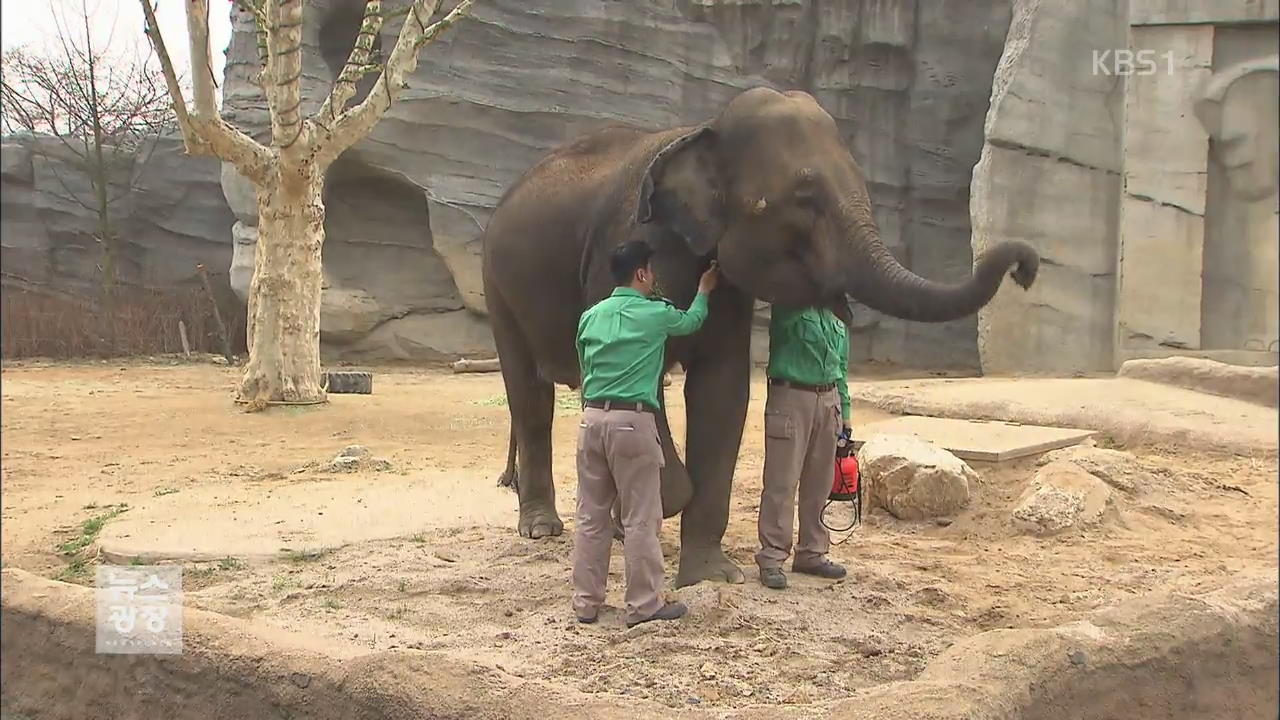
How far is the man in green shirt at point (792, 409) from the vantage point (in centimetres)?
345

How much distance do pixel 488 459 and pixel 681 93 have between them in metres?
A: 8.10

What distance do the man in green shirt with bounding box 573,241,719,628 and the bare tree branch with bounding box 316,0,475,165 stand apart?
542 cm

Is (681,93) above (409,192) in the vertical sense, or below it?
above

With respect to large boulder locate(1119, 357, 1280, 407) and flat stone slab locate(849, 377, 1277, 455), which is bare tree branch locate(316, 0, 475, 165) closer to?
flat stone slab locate(849, 377, 1277, 455)

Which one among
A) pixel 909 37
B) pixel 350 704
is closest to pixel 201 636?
pixel 350 704

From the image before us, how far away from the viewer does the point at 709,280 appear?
125 inches

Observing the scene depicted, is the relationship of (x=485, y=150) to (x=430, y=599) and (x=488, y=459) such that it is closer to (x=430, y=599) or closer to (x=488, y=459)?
(x=488, y=459)

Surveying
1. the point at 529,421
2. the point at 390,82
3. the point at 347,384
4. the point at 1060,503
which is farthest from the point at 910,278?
the point at 347,384

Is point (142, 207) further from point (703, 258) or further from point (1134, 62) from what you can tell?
point (1134, 62)

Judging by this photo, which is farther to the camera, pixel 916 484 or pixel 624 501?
pixel 916 484

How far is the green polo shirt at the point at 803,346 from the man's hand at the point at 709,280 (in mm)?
302

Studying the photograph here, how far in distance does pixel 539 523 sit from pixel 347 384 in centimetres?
560

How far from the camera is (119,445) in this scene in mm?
6438
